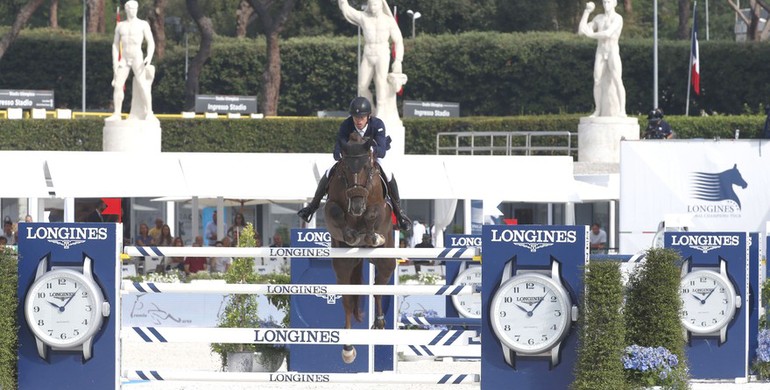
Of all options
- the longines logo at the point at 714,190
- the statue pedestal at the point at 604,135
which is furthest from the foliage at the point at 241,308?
the statue pedestal at the point at 604,135

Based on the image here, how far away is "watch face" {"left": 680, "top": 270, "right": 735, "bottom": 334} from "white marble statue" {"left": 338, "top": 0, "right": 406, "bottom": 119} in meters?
15.9

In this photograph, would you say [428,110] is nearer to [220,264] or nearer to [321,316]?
[220,264]

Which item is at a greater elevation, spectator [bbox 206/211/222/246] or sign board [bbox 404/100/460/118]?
sign board [bbox 404/100/460/118]

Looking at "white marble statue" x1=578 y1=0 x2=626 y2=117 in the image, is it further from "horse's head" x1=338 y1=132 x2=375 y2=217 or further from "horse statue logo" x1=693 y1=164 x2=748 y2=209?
"horse's head" x1=338 y1=132 x2=375 y2=217

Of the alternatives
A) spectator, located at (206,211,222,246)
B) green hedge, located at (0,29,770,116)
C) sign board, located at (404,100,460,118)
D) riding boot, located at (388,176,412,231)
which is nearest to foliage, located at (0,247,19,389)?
riding boot, located at (388,176,412,231)

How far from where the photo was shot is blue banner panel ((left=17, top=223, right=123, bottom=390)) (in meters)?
9.16

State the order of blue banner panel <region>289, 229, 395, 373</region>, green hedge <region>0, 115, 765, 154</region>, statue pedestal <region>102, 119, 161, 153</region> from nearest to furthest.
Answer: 1. blue banner panel <region>289, 229, 395, 373</region>
2. statue pedestal <region>102, 119, 161, 153</region>
3. green hedge <region>0, 115, 765, 154</region>

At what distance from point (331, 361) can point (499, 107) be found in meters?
36.7

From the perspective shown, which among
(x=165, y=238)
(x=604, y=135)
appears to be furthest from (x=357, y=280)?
(x=604, y=135)

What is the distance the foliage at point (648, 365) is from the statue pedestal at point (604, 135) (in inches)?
825

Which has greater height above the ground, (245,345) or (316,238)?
(316,238)

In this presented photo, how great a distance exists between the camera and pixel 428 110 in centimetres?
3906

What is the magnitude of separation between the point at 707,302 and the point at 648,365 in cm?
304

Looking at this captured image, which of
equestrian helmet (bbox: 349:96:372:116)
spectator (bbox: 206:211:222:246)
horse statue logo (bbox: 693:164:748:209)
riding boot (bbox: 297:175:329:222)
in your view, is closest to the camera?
equestrian helmet (bbox: 349:96:372:116)
